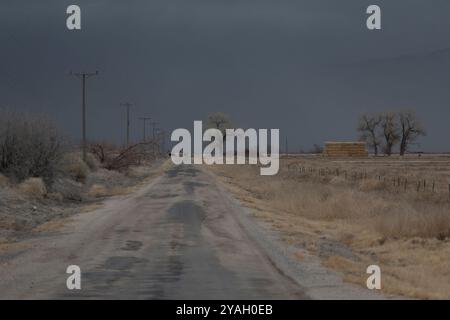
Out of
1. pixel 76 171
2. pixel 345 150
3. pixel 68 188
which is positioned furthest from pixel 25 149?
pixel 345 150

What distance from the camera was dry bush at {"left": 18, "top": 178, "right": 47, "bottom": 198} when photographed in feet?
106

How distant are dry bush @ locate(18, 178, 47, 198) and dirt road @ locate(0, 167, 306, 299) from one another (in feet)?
20.7

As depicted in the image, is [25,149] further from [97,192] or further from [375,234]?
[375,234]

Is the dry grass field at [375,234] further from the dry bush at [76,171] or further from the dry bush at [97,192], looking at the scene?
the dry bush at [76,171]

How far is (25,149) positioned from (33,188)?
242 inches

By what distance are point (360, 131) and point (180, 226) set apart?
16625 cm

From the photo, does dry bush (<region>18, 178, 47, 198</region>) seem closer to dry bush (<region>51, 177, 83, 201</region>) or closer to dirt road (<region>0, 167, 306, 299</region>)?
dry bush (<region>51, 177, 83, 201</region>)

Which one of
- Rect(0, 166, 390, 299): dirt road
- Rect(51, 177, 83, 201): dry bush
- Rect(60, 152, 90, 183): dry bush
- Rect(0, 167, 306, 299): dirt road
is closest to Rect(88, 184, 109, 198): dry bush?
Rect(51, 177, 83, 201): dry bush

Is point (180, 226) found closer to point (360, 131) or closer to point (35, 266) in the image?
point (35, 266)

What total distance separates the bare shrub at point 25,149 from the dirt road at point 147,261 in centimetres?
1216

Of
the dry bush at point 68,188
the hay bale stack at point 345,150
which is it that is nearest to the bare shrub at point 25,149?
the dry bush at point 68,188

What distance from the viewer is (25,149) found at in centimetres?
3853
